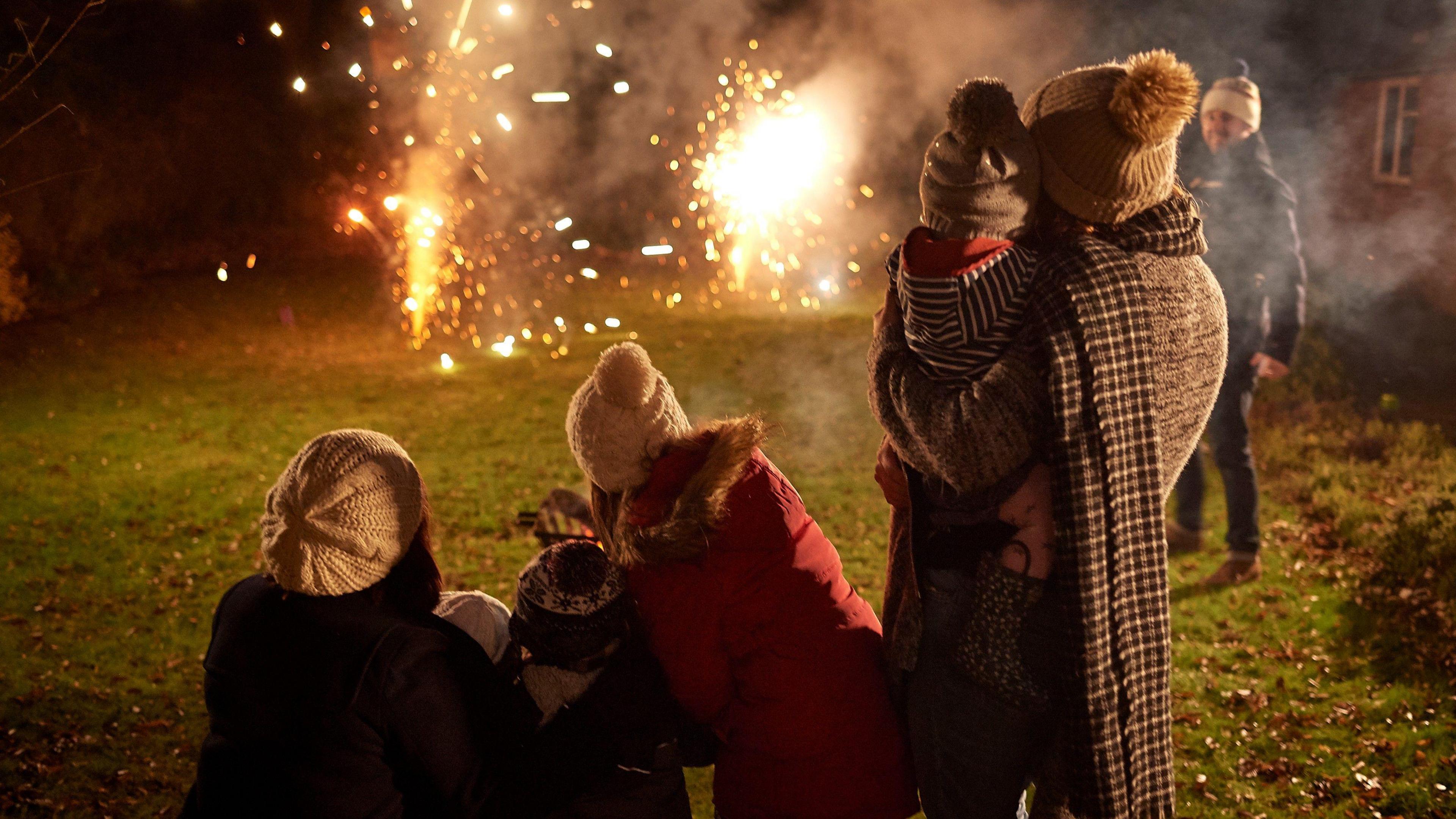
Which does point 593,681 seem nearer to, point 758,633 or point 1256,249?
point 758,633

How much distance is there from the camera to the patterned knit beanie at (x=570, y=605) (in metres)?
2.47

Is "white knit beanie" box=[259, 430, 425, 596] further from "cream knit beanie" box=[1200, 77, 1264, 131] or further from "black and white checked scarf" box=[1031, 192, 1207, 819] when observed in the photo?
"cream knit beanie" box=[1200, 77, 1264, 131]

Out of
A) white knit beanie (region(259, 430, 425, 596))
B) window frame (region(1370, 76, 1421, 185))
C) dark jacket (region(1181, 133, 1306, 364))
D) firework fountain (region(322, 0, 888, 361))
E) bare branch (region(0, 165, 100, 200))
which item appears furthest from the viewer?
firework fountain (region(322, 0, 888, 361))

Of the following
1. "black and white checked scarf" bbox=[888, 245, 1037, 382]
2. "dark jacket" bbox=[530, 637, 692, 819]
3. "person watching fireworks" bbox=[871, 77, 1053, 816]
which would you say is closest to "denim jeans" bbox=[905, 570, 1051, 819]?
"person watching fireworks" bbox=[871, 77, 1053, 816]

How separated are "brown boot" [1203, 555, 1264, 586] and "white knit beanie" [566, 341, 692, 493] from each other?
17.5 ft

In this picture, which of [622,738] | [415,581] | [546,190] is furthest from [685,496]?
[546,190]

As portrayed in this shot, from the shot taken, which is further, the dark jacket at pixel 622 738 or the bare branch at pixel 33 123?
the bare branch at pixel 33 123

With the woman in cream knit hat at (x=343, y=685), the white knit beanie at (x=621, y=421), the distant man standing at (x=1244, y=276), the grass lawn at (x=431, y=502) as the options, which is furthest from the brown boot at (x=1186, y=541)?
the woman in cream knit hat at (x=343, y=685)

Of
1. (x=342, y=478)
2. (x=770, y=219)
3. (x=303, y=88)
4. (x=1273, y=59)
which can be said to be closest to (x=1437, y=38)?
(x=1273, y=59)

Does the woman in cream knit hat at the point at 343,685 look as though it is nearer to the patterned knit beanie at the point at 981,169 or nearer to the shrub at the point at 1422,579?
the patterned knit beanie at the point at 981,169

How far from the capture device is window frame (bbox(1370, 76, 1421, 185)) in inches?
562

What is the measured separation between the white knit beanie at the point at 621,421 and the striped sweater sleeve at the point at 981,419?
30.5 inches

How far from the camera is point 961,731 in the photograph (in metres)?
2.25

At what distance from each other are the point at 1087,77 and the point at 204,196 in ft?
70.6
